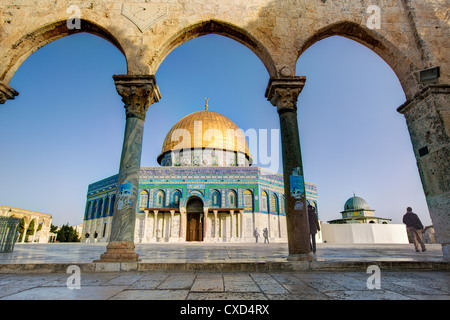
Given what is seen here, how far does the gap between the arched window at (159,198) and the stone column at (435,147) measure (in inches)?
769

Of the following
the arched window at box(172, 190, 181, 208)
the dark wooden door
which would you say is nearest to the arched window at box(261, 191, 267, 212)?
the dark wooden door

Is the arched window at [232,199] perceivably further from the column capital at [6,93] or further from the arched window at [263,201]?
the column capital at [6,93]

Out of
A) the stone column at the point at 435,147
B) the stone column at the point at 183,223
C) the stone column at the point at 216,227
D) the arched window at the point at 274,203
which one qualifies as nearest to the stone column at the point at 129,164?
the stone column at the point at 435,147

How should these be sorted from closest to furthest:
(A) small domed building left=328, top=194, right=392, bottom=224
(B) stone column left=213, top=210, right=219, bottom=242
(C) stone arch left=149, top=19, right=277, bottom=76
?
(C) stone arch left=149, top=19, right=277, bottom=76
(B) stone column left=213, top=210, right=219, bottom=242
(A) small domed building left=328, top=194, right=392, bottom=224

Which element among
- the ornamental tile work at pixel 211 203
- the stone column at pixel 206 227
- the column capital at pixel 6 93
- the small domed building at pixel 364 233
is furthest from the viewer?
the small domed building at pixel 364 233

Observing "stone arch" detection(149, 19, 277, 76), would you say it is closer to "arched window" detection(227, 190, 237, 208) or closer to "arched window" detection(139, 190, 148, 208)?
"arched window" detection(227, 190, 237, 208)

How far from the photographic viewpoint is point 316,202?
1051 inches

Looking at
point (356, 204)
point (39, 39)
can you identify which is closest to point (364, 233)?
point (356, 204)

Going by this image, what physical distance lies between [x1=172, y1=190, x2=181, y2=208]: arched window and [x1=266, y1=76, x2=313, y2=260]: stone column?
18100 millimetres

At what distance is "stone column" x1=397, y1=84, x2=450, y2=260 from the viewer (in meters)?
4.46

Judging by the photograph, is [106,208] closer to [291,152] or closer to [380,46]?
[291,152]

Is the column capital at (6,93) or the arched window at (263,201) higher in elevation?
the arched window at (263,201)

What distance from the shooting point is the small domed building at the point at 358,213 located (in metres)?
35.5
